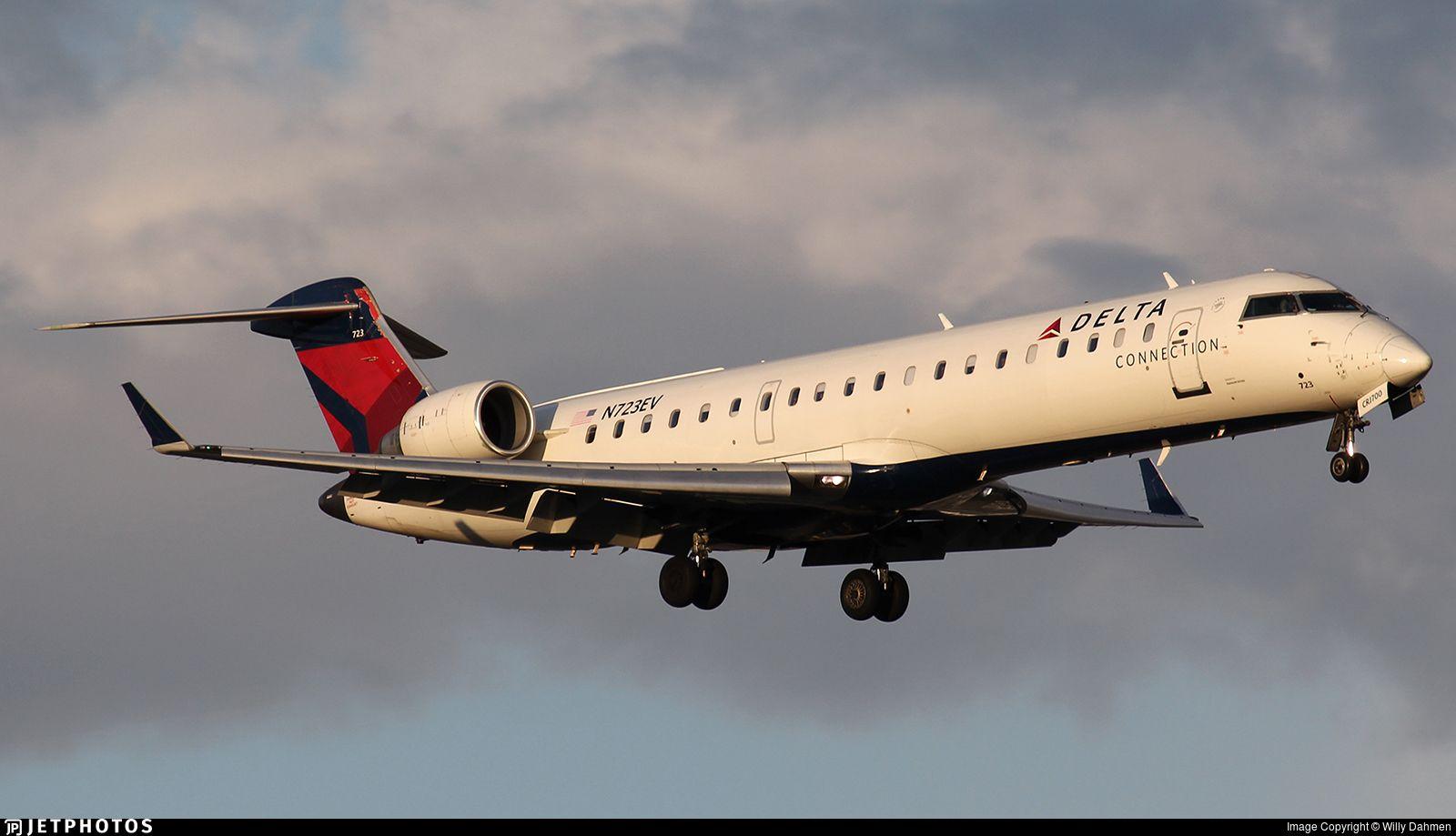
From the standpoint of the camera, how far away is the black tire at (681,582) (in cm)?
2831

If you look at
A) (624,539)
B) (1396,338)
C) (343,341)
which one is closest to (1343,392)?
(1396,338)

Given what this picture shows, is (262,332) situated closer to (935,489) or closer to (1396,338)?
(935,489)

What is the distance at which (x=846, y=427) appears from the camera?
2675 cm

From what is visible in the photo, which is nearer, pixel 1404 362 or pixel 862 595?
pixel 1404 362

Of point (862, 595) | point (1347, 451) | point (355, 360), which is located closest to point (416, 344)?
point (355, 360)

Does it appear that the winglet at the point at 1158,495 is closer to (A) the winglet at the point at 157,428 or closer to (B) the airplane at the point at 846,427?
(B) the airplane at the point at 846,427

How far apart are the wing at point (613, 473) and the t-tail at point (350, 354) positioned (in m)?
4.86

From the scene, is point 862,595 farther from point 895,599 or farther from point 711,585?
point 711,585

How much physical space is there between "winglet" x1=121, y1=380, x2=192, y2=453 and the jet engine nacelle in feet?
18.2

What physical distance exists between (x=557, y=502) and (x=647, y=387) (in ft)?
9.27

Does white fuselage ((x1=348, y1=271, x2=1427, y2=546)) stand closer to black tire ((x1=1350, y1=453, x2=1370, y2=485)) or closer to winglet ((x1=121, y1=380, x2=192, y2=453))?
black tire ((x1=1350, y1=453, x2=1370, y2=485))

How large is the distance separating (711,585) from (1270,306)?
8847 mm
